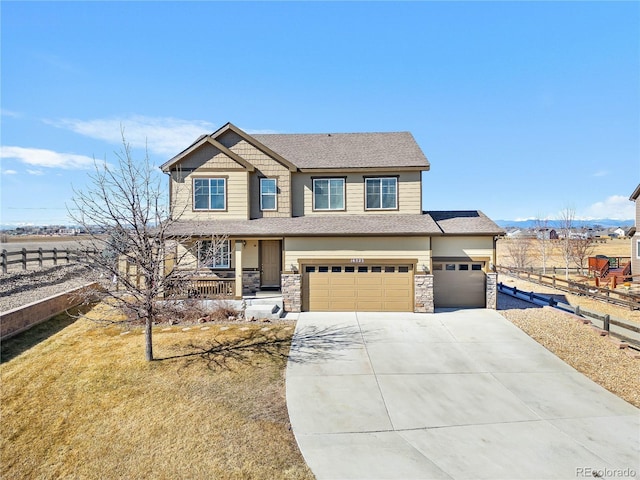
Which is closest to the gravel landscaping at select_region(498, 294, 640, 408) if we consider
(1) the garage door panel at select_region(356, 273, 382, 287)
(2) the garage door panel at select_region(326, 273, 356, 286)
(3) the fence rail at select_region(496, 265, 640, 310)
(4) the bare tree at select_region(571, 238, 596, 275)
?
(3) the fence rail at select_region(496, 265, 640, 310)

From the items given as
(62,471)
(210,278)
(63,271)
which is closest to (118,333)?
(210,278)

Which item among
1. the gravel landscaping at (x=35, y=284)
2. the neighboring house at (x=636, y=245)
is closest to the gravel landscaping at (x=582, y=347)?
the neighboring house at (x=636, y=245)

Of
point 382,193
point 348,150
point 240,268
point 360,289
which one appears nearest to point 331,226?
point 360,289

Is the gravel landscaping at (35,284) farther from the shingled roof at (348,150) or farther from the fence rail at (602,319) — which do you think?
the fence rail at (602,319)

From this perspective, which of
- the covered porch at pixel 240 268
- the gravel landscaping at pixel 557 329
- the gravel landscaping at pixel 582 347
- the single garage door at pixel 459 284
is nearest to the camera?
the gravel landscaping at pixel 582 347

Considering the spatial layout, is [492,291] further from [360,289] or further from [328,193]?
[328,193]

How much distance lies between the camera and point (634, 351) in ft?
32.4

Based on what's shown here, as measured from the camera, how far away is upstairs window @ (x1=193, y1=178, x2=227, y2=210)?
15867 millimetres

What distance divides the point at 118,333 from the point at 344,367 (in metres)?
8.63

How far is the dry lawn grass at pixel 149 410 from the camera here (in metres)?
5.25

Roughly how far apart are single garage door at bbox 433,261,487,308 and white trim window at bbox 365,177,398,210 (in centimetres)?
373

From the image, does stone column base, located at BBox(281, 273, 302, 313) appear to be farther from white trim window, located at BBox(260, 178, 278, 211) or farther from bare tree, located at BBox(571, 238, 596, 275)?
bare tree, located at BBox(571, 238, 596, 275)

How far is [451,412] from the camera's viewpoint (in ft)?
22.3

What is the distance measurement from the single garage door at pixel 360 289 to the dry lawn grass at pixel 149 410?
12.9 feet
